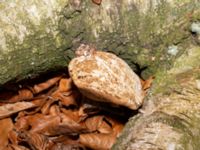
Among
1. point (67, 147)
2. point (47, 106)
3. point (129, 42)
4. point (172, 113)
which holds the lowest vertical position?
point (67, 147)

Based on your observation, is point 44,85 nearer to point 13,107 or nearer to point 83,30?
point 13,107

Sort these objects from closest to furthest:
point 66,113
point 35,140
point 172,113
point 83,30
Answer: point 172,113 < point 83,30 < point 35,140 < point 66,113

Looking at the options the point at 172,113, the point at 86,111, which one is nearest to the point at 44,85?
the point at 86,111

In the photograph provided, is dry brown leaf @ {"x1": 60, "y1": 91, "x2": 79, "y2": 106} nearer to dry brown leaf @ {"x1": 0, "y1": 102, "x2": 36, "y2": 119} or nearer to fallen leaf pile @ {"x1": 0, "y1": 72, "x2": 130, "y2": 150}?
fallen leaf pile @ {"x1": 0, "y1": 72, "x2": 130, "y2": 150}

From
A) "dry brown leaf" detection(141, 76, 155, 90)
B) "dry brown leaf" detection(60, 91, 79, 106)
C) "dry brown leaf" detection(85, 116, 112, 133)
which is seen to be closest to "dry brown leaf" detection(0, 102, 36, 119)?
"dry brown leaf" detection(60, 91, 79, 106)

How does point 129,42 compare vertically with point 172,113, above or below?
above

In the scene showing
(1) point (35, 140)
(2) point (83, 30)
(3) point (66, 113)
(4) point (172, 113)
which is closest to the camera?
(4) point (172, 113)
